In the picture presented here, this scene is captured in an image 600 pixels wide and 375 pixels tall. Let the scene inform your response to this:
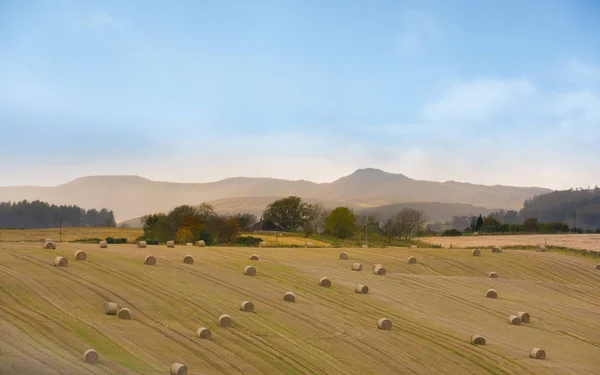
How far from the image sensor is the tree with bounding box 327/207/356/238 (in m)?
134

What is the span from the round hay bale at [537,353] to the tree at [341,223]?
9275 cm

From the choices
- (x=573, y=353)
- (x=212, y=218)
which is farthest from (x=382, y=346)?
(x=212, y=218)

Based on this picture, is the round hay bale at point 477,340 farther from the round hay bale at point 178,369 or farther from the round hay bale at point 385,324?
the round hay bale at point 178,369

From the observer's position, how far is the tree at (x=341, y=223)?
134 meters

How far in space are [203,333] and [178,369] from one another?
213 inches

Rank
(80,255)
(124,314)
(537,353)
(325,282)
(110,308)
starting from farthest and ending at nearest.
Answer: (325,282)
(80,255)
(537,353)
(110,308)
(124,314)

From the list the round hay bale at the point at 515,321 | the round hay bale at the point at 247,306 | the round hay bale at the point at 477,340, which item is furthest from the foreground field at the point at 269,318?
the round hay bale at the point at 515,321

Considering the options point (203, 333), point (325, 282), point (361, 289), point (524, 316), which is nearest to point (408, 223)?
point (524, 316)

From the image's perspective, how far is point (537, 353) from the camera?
38.4 metres

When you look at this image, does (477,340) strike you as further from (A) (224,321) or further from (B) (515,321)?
(A) (224,321)

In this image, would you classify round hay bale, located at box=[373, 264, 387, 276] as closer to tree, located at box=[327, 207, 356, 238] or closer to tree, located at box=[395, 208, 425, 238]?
tree, located at box=[327, 207, 356, 238]

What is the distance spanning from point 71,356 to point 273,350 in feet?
30.5

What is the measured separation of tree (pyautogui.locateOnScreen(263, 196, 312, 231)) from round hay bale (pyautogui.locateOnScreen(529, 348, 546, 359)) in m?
108

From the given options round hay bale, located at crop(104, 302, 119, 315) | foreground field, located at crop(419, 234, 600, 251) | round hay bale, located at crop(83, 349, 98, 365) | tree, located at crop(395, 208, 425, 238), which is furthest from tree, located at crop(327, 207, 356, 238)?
round hay bale, located at crop(83, 349, 98, 365)
